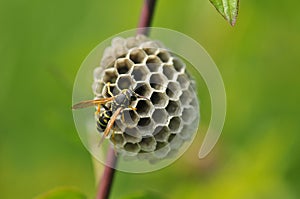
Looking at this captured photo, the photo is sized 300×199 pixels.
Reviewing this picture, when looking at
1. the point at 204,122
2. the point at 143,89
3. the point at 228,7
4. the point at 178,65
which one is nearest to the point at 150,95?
the point at 143,89

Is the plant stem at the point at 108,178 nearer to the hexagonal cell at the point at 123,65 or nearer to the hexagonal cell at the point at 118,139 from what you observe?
the hexagonal cell at the point at 118,139

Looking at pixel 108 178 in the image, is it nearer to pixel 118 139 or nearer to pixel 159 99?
pixel 118 139

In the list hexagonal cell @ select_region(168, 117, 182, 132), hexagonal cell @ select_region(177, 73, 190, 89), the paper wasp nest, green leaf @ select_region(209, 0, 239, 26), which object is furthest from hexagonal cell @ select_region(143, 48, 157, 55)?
green leaf @ select_region(209, 0, 239, 26)
